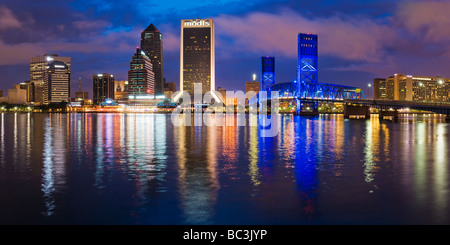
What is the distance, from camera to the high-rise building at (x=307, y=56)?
17650cm

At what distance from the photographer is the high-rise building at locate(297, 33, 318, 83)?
17650 cm

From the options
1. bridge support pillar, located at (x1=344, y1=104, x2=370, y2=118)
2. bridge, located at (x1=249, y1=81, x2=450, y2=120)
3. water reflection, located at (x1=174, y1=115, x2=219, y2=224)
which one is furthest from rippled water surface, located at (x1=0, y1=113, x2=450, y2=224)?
bridge support pillar, located at (x1=344, y1=104, x2=370, y2=118)

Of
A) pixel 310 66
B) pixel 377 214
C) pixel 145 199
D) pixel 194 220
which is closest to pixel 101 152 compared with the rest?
pixel 145 199

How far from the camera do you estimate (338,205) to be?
40.8ft

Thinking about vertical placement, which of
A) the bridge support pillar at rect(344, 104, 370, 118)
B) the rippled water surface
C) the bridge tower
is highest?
the bridge tower

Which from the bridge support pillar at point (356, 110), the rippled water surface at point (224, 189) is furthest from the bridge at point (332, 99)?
the rippled water surface at point (224, 189)

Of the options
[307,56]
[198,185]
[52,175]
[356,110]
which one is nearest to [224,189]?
[198,185]

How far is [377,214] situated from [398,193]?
3.22m

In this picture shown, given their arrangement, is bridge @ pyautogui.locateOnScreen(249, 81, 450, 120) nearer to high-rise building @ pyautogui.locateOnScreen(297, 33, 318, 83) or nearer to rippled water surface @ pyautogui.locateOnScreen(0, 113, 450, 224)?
high-rise building @ pyautogui.locateOnScreen(297, 33, 318, 83)

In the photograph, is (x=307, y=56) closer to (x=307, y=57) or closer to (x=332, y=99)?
(x=307, y=57)

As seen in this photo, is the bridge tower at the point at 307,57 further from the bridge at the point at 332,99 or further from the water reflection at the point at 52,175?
the water reflection at the point at 52,175

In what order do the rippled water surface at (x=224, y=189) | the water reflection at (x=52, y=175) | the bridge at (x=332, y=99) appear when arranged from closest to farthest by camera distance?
1. the rippled water surface at (x=224, y=189)
2. the water reflection at (x=52, y=175)
3. the bridge at (x=332, y=99)
